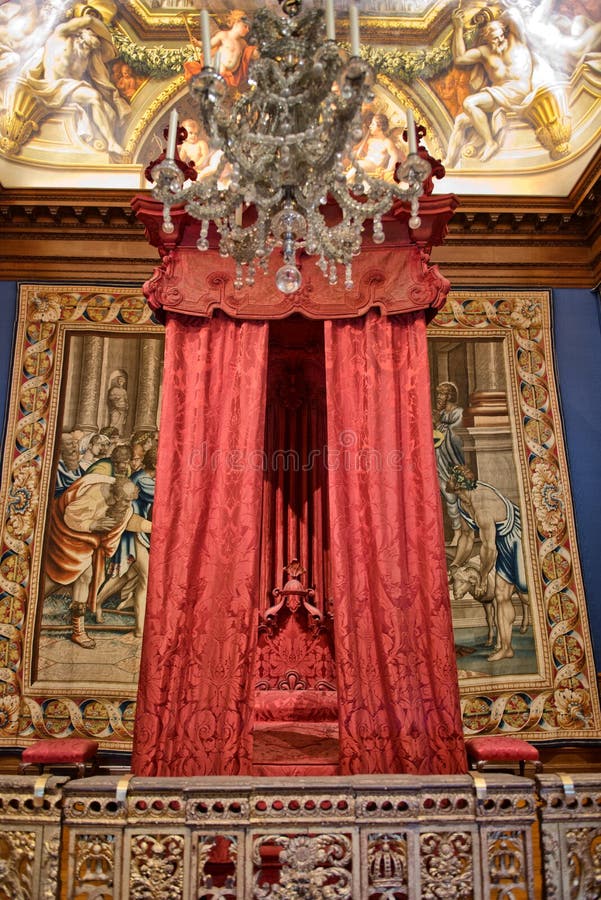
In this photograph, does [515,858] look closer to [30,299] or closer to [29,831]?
[29,831]

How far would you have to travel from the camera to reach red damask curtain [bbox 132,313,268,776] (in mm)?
3219

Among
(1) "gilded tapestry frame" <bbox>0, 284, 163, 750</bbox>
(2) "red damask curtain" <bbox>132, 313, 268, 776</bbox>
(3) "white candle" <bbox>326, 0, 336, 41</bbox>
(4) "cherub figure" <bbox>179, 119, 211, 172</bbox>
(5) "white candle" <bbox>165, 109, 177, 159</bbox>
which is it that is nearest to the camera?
(3) "white candle" <bbox>326, 0, 336, 41</bbox>

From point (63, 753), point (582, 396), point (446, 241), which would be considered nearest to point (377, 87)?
point (446, 241)

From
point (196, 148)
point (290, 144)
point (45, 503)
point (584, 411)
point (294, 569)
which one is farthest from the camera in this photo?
point (196, 148)

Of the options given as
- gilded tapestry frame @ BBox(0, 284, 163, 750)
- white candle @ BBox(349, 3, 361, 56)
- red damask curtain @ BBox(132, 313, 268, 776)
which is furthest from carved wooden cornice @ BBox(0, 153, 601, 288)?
white candle @ BBox(349, 3, 361, 56)

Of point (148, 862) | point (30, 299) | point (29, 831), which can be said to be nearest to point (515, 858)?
point (148, 862)

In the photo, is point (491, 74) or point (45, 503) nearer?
point (45, 503)

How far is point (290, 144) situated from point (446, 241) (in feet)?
11.6

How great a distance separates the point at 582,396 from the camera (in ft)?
18.7

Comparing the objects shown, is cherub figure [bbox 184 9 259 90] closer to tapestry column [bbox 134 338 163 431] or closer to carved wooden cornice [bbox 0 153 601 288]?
carved wooden cornice [bbox 0 153 601 288]

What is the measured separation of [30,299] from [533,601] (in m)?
4.16

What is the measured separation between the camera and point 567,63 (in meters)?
5.82

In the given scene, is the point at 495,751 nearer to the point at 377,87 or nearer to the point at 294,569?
the point at 294,569

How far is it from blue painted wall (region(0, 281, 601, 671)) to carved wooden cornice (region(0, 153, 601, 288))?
0.66 feet
